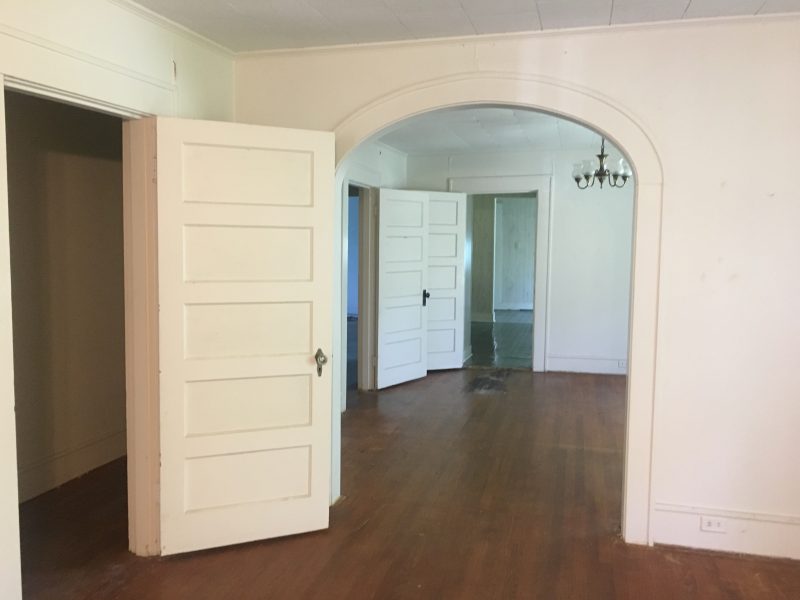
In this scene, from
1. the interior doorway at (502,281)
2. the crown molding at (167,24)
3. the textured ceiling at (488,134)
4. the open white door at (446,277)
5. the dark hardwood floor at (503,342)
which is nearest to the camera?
the crown molding at (167,24)

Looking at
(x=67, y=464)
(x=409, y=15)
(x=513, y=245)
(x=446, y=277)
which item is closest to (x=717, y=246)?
(x=409, y=15)

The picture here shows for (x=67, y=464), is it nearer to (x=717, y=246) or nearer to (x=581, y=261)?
(x=717, y=246)

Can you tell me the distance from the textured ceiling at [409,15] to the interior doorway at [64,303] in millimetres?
1329

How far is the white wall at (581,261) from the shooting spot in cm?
727

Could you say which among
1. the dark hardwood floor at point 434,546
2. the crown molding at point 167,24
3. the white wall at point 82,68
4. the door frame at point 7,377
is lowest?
the dark hardwood floor at point 434,546

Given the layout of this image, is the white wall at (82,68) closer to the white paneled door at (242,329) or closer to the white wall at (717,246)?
the white paneled door at (242,329)

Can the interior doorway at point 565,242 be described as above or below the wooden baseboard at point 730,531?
above

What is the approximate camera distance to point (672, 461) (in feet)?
10.4

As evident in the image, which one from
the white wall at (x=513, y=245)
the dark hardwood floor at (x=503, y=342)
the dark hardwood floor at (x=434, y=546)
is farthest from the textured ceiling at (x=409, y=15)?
the white wall at (x=513, y=245)

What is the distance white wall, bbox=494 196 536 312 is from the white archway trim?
1056 cm

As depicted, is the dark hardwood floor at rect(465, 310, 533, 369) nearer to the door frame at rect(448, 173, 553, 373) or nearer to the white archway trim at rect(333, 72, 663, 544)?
the door frame at rect(448, 173, 553, 373)

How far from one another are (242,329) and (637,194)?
2041 millimetres

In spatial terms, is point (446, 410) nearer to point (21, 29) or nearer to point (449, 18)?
point (449, 18)

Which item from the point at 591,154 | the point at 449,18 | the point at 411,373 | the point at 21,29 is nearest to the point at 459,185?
the point at 591,154
